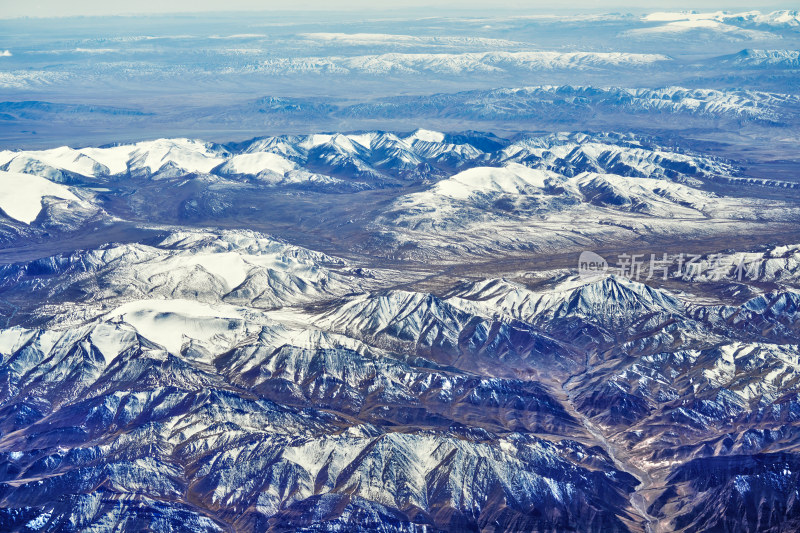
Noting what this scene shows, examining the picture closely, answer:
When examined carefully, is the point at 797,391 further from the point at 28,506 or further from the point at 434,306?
the point at 28,506

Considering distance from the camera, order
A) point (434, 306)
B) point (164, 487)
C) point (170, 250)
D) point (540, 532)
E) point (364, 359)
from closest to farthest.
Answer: point (540, 532) < point (164, 487) < point (364, 359) < point (434, 306) < point (170, 250)

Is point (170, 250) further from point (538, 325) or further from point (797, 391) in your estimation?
point (797, 391)

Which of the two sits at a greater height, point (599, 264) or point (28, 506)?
point (28, 506)

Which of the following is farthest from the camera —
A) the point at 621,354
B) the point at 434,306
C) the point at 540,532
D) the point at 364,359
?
the point at 434,306

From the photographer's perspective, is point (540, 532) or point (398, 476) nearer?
point (540, 532)

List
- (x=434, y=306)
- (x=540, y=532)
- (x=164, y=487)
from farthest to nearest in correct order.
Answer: (x=434, y=306)
(x=164, y=487)
(x=540, y=532)

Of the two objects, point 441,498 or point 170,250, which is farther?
point 170,250

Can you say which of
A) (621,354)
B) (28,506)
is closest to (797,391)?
(621,354)

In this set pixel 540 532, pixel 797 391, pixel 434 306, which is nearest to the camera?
pixel 540 532

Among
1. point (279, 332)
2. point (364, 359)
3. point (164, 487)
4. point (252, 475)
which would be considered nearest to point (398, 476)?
point (252, 475)
